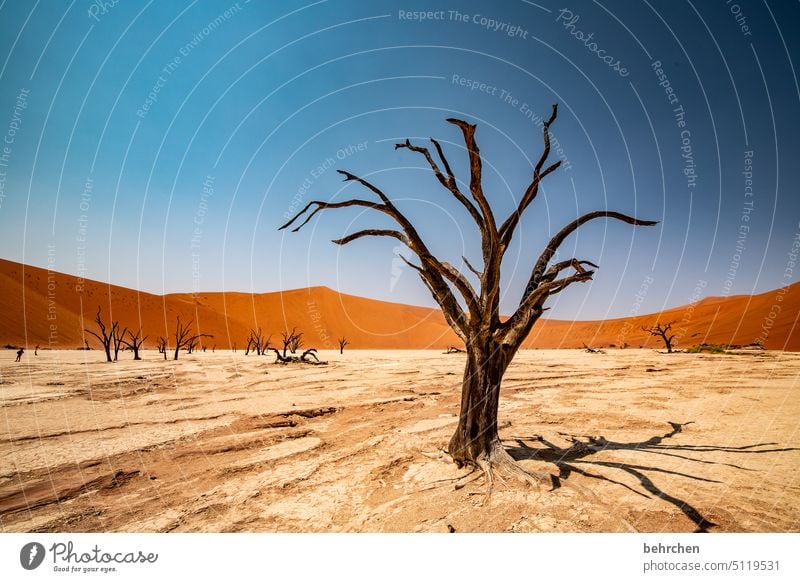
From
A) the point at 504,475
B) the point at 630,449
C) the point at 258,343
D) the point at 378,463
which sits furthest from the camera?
the point at 258,343

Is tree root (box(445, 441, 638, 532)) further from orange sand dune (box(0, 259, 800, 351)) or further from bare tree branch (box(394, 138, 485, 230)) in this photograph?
orange sand dune (box(0, 259, 800, 351))

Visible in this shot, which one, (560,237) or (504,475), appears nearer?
(504,475)

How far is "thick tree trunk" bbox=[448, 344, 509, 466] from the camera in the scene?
207 inches

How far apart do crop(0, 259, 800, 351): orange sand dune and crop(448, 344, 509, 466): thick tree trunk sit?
36.8 metres

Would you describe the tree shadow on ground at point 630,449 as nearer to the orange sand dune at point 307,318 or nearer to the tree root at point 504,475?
the tree root at point 504,475

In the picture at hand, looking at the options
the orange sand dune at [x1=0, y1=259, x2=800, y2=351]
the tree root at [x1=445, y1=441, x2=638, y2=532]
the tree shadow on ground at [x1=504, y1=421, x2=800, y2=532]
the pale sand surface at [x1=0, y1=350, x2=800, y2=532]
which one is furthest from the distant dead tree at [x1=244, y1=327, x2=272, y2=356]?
the tree root at [x1=445, y1=441, x2=638, y2=532]

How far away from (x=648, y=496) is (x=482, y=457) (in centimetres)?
205

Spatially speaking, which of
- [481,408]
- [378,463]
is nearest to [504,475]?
[481,408]

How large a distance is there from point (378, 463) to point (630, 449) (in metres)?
4.48

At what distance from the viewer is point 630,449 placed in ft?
20.0

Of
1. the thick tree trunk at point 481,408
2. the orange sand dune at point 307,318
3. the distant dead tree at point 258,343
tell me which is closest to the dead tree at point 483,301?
the thick tree trunk at point 481,408

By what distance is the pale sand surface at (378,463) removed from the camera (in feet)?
13.2

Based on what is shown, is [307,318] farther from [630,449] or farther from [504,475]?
[504,475]

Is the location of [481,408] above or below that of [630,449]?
above
